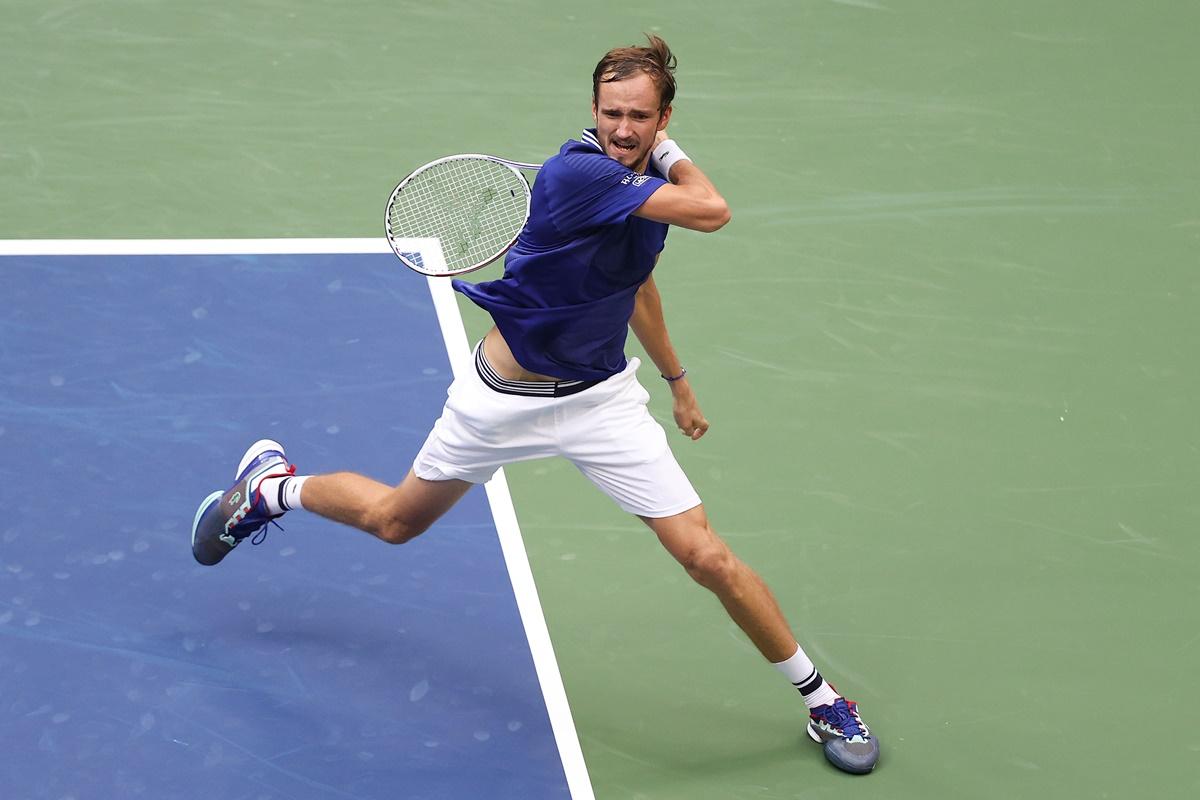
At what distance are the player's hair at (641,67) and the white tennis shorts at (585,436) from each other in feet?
2.70

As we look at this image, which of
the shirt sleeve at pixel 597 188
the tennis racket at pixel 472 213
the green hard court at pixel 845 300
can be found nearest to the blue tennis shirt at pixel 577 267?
the shirt sleeve at pixel 597 188

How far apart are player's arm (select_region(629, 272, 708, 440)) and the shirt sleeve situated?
1.42ft

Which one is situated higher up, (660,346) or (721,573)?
(660,346)

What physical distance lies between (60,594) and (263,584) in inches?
26.0

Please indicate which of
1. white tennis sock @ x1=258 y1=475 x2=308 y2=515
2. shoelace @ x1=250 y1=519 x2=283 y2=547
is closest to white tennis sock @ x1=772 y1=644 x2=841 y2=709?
white tennis sock @ x1=258 y1=475 x2=308 y2=515

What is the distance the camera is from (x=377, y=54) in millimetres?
8750

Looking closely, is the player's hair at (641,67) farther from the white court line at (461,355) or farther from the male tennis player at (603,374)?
the white court line at (461,355)

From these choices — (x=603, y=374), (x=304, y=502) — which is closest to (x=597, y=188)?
(x=603, y=374)

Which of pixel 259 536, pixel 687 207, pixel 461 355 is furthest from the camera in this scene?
pixel 461 355

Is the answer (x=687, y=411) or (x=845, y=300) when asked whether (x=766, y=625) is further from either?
(x=845, y=300)

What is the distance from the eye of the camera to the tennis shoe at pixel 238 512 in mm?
5156

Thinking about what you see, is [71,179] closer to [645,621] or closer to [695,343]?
[695,343]

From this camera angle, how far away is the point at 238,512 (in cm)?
514

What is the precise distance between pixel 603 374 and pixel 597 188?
0.63 m
